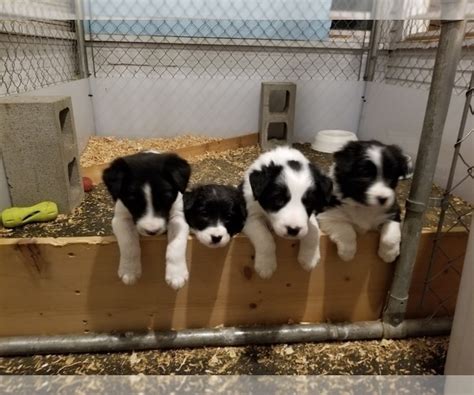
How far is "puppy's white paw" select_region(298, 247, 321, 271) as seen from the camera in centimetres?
210

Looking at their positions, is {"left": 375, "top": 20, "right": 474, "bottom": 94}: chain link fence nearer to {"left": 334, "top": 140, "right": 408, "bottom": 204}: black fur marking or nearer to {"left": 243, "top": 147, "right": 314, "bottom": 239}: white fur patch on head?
{"left": 334, "top": 140, "right": 408, "bottom": 204}: black fur marking

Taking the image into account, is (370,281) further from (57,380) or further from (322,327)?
(57,380)

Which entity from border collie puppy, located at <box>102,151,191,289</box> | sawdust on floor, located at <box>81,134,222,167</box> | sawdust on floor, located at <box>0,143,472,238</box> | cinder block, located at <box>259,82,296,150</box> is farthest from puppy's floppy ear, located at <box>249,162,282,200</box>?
cinder block, located at <box>259,82,296,150</box>

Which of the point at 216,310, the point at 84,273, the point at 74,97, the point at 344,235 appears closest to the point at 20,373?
the point at 84,273

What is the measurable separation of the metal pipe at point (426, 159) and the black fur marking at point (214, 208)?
842 mm

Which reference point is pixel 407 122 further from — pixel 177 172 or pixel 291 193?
pixel 177 172

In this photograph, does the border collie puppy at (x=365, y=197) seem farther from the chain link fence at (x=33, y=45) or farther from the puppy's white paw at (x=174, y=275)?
the chain link fence at (x=33, y=45)

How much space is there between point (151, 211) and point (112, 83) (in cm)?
420

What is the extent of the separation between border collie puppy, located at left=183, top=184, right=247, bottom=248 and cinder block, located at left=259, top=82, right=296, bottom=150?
10.7ft

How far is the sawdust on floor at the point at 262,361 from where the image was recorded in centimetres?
214

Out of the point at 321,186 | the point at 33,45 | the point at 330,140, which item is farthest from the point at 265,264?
the point at 330,140

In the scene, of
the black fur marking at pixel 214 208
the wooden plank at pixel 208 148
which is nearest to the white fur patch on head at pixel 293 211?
the black fur marking at pixel 214 208

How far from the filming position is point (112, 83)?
5434mm

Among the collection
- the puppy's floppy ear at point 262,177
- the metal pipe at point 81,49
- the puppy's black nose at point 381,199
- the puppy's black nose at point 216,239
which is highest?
the metal pipe at point 81,49
